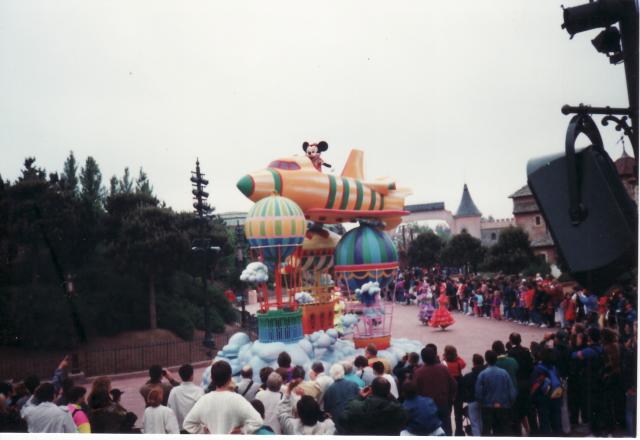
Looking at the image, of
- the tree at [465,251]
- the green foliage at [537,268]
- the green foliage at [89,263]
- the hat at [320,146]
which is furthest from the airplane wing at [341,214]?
the tree at [465,251]

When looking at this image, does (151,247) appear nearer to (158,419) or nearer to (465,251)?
(158,419)

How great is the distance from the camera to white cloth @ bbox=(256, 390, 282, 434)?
468cm

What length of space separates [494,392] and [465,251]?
794 inches

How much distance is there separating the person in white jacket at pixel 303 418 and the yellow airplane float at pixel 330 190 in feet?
14.8

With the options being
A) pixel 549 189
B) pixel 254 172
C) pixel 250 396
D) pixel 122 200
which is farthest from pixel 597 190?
pixel 122 200

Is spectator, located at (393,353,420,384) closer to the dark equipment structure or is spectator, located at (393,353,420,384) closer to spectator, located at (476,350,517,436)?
spectator, located at (476,350,517,436)

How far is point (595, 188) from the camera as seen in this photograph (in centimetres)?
263

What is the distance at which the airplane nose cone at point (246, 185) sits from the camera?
8.58m

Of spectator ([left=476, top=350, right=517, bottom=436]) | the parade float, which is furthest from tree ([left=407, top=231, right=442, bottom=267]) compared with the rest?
spectator ([left=476, top=350, right=517, bottom=436])

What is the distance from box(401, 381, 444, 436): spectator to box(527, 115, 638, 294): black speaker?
2203mm

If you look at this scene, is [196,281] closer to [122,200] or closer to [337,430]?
[122,200]

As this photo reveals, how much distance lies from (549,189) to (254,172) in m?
6.26

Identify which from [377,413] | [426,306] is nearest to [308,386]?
[377,413]

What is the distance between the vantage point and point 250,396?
16.7 feet
